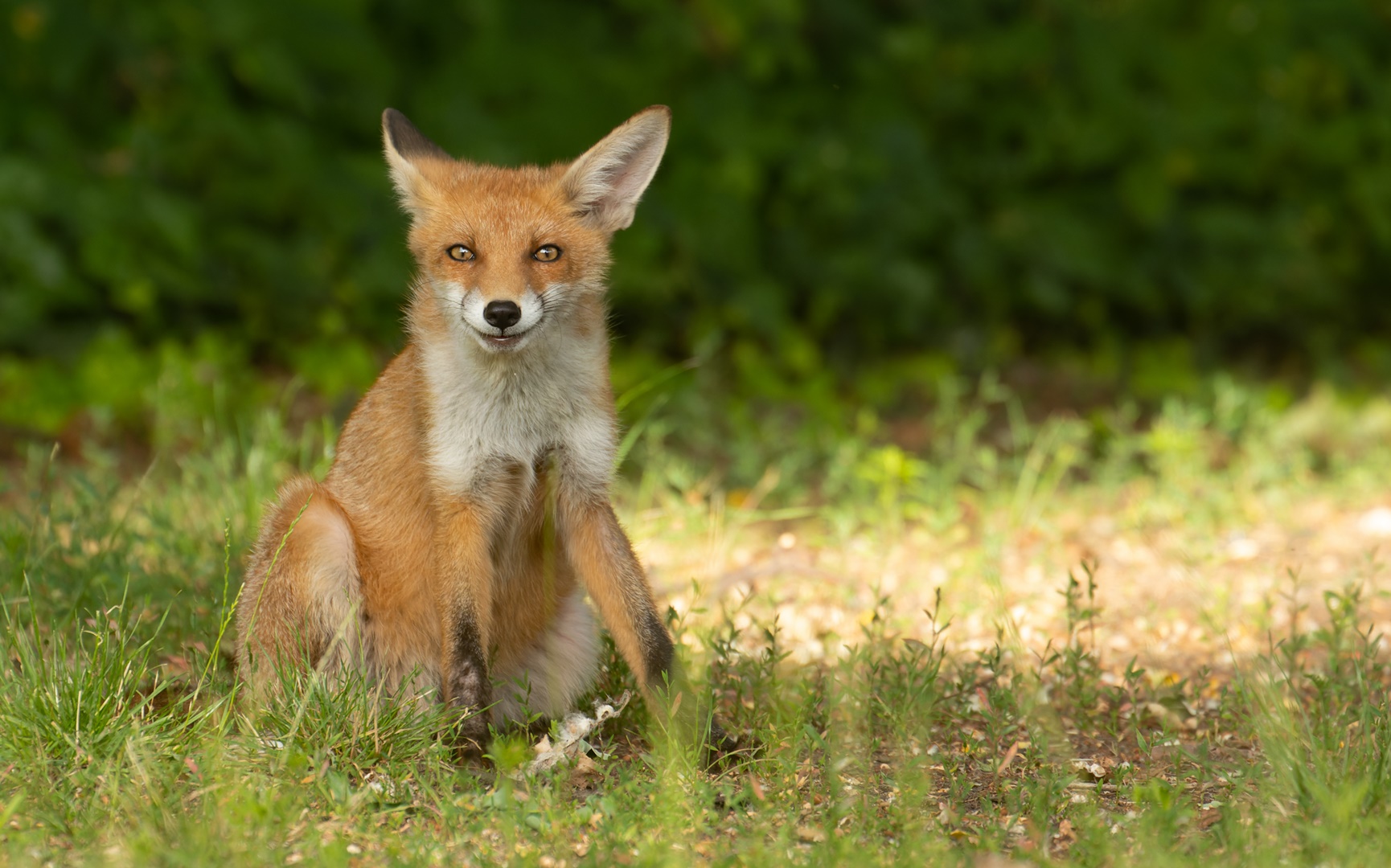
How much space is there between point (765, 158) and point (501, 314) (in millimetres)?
4687

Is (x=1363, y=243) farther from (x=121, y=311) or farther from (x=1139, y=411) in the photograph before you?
(x=121, y=311)

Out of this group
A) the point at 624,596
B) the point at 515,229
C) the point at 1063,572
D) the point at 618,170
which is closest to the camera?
the point at 515,229

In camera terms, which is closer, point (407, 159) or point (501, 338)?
point (501, 338)

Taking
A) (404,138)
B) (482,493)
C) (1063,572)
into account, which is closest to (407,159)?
(404,138)

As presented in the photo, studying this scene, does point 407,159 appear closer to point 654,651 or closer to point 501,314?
point 501,314

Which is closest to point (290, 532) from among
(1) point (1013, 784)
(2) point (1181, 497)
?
(1) point (1013, 784)

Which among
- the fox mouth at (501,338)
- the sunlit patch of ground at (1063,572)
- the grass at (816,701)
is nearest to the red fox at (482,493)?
the fox mouth at (501,338)

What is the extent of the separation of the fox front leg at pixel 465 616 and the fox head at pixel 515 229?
0.49 meters

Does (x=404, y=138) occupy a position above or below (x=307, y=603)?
above

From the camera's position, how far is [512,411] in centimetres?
367

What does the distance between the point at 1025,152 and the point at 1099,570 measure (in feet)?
12.0

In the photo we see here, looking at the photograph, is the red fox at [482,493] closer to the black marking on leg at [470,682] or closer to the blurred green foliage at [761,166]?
the black marking on leg at [470,682]

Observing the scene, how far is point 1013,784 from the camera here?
3459 millimetres

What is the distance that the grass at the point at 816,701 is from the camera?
305 centimetres
